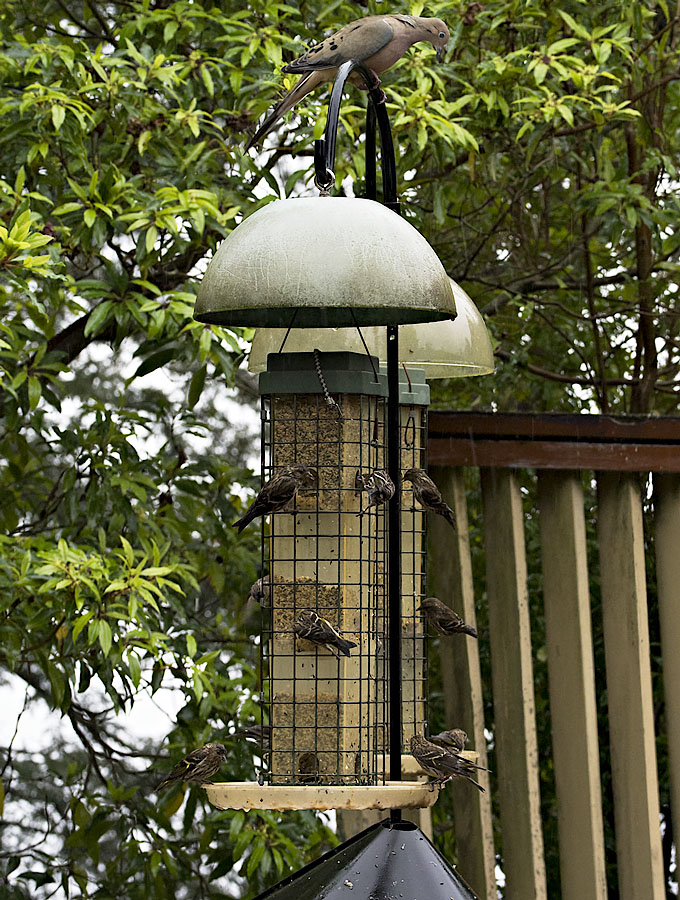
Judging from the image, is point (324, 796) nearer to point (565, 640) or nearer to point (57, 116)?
point (565, 640)

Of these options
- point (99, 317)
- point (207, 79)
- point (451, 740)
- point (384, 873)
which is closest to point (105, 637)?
point (99, 317)

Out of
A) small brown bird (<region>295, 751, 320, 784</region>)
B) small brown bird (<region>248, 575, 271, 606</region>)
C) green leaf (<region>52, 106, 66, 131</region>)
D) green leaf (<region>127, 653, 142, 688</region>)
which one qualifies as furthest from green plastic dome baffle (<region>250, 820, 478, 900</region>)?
green leaf (<region>52, 106, 66, 131</region>)

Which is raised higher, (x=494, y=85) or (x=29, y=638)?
(x=494, y=85)

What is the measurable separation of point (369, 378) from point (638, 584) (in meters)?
1.53

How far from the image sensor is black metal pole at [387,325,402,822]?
6.86 feet

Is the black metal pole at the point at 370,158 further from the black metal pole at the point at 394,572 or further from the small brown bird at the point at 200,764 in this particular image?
the small brown bird at the point at 200,764

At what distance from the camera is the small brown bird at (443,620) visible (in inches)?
98.7

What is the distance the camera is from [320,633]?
216 centimetres

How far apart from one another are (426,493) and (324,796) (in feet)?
2.38

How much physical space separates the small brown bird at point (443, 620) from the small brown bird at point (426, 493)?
19cm

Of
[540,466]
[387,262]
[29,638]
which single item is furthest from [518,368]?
[387,262]

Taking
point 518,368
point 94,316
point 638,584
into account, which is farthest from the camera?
point 518,368

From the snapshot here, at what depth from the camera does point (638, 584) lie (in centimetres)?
352

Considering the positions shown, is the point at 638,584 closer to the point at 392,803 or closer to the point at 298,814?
the point at 298,814
